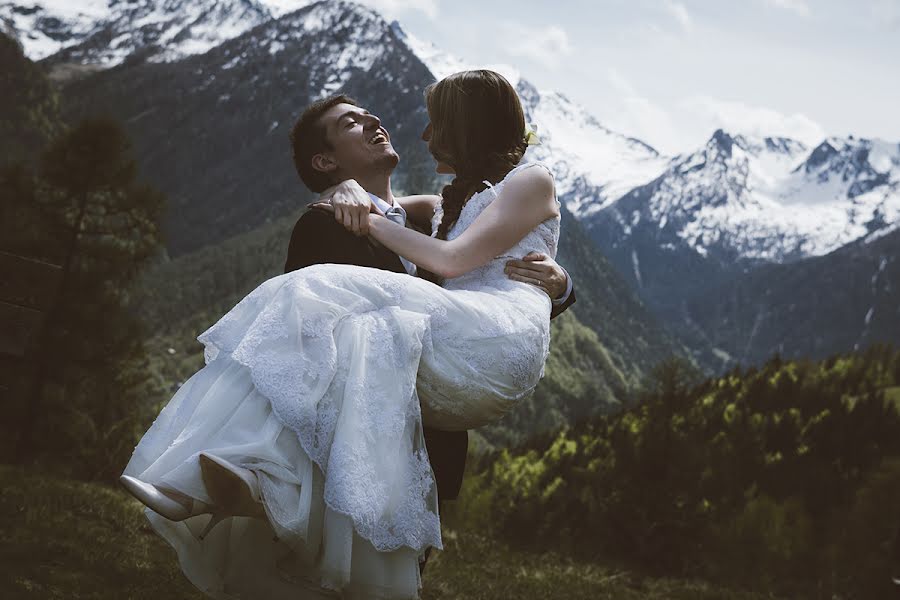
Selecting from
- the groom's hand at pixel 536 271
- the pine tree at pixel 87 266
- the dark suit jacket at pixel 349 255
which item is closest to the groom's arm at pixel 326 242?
the dark suit jacket at pixel 349 255

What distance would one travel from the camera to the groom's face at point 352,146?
14.3 feet

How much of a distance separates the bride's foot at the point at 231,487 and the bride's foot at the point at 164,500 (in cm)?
7

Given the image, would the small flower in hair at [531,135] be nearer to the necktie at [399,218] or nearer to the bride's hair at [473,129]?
the bride's hair at [473,129]

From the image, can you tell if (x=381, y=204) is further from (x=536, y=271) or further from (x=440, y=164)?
(x=536, y=271)

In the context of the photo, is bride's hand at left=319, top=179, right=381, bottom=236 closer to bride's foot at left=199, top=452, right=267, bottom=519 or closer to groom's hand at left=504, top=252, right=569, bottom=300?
groom's hand at left=504, top=252, right=569, bottom=300

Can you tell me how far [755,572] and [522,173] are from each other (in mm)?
13240

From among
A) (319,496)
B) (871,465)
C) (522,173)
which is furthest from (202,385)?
(871,465)

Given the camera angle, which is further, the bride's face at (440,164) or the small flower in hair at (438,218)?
the small flower in hair at (438,218)

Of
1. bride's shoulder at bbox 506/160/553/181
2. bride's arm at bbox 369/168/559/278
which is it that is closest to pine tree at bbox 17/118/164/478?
bride's arm at bbox 369/168/559/278

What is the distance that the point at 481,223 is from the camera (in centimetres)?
372

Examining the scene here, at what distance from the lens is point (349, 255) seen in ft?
12.7

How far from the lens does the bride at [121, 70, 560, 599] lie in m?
3.02

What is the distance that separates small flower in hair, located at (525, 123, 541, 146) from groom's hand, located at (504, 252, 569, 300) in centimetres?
63

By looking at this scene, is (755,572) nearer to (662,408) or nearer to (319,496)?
(662,408)
